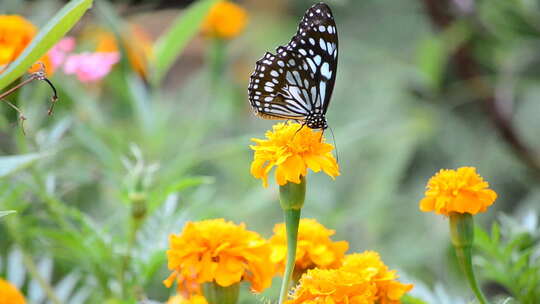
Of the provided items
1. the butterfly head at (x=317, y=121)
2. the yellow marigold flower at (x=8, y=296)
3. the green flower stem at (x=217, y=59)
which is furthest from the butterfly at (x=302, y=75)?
the green flower stem at (x=217, y=59)

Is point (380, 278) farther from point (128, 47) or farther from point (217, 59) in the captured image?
point (217, 59)

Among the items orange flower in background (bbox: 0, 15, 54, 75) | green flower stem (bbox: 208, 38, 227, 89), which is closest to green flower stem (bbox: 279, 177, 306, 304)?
orange flower in background (bbox: 0, 15, 54, 75)

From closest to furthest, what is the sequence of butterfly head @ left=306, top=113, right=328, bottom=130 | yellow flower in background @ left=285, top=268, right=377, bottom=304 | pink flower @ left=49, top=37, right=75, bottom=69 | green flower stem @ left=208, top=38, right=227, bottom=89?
yellow flower in background @ left=285, top=268, right=377, bottom=304, butterfly head @ left=306, top=113, right=328, bottom=130, pink flower @ left=49, top=37, right=75, bottom=69, green flower stem @ left=208, top=38, right=227, bottom=89

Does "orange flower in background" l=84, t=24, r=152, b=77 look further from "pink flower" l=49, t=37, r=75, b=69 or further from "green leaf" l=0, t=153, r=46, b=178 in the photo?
"green leaf" l=0, t=153, r=46, b=178

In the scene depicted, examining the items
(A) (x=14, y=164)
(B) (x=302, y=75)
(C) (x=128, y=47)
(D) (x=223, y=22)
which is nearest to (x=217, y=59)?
(D) (x=223, y=22)

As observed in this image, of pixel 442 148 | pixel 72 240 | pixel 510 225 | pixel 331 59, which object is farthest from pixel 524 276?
pixel 442 148

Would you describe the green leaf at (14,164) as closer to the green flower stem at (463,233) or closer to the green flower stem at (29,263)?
the green flower stem at (29,263)

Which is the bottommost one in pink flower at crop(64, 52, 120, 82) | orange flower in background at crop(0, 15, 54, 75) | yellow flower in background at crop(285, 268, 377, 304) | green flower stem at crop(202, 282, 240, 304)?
yellow flower in background at crop(285, 268, 377, 304)
